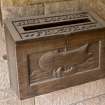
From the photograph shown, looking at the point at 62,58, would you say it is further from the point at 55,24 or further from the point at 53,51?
the point at 55,24

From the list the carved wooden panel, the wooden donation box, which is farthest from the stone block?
the carved wooden panel

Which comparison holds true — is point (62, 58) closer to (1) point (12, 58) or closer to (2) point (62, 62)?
(2) point (62, 62)

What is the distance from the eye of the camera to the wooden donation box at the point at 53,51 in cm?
120

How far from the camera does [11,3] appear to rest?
1.29m

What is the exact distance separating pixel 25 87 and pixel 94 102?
0.58m

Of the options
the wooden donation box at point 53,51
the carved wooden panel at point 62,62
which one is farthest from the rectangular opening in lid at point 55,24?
the carved wooden panel at point 62,62

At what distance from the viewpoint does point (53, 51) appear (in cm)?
125

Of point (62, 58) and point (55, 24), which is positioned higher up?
point (55, 24)

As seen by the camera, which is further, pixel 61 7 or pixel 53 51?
pixel 61 7

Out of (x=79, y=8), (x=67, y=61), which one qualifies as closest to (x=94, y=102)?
(x=67, y=61)

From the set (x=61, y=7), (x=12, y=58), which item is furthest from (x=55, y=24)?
(x=12, y=58)

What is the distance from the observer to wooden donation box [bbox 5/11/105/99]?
47.1 inches

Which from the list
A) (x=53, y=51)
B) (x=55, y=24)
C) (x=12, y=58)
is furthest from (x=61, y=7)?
(x=12, y=58)

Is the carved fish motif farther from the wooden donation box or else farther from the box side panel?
the box side panel
